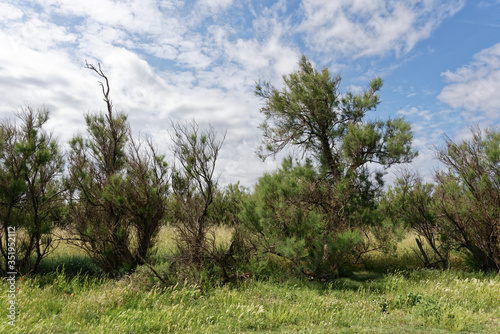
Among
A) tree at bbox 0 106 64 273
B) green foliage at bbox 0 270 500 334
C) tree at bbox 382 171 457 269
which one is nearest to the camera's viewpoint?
green foliage at bbox 0 270 500 334

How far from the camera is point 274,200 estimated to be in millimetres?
8758

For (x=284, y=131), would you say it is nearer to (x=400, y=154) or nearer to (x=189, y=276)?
(x=400, y=154)

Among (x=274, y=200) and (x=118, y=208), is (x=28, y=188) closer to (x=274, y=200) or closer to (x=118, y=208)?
(x=118, y=208)

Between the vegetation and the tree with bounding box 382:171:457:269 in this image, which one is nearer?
the vegetation

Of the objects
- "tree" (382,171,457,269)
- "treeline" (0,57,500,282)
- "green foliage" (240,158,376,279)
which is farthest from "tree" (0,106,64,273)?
"tree" (382,171,457,269)

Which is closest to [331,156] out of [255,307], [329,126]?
[329,126]

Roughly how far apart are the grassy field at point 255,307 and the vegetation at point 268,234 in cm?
3

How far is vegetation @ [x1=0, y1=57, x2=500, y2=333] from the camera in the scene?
5.64m

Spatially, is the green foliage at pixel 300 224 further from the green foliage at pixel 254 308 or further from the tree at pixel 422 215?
the tree at pixel 422 215

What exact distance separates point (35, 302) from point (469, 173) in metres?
11.6

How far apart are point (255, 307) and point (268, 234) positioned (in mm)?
2733

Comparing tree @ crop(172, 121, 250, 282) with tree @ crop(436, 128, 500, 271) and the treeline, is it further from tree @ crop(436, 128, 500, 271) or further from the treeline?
tree @ crop(436, 128, 500, 271)

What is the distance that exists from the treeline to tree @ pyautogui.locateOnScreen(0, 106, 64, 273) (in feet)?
0.09

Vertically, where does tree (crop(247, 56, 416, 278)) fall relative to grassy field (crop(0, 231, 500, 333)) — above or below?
above
